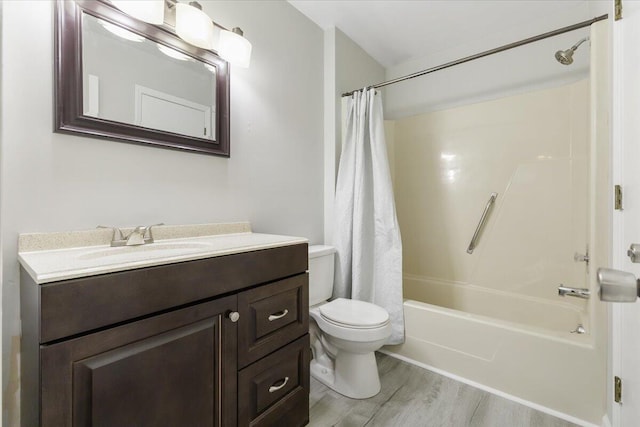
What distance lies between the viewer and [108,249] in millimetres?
1095

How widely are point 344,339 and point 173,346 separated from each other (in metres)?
0.93

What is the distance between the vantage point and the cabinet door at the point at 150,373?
0.70 m

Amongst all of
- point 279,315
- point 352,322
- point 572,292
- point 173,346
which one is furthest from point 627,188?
point 173,346

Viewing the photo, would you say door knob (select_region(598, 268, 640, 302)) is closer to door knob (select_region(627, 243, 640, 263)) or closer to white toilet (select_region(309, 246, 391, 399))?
door knob (select_region(627, 243, 640, 263))

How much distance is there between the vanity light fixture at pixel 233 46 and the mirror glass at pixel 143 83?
11cm

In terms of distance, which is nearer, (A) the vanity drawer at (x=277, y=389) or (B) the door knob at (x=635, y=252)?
(B) the door knob at (x=635, y=252)

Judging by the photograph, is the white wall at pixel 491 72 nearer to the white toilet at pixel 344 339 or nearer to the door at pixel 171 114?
the white toilet at pixel 344 339

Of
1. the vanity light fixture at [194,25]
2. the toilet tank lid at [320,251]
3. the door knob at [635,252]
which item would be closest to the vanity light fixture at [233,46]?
the vanity light fixture at [194,25]

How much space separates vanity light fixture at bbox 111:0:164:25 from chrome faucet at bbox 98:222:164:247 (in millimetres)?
852

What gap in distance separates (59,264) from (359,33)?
2410 millimetres

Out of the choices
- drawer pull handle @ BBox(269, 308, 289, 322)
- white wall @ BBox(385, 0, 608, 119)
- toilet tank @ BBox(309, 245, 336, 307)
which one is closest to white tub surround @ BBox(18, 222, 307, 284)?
drawer pull handle @ BBox(269, 308, 289, 322)

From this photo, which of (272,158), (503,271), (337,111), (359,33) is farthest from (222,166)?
(503,271)

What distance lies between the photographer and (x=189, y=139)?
1415mm

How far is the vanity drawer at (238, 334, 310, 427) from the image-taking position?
1092mm
